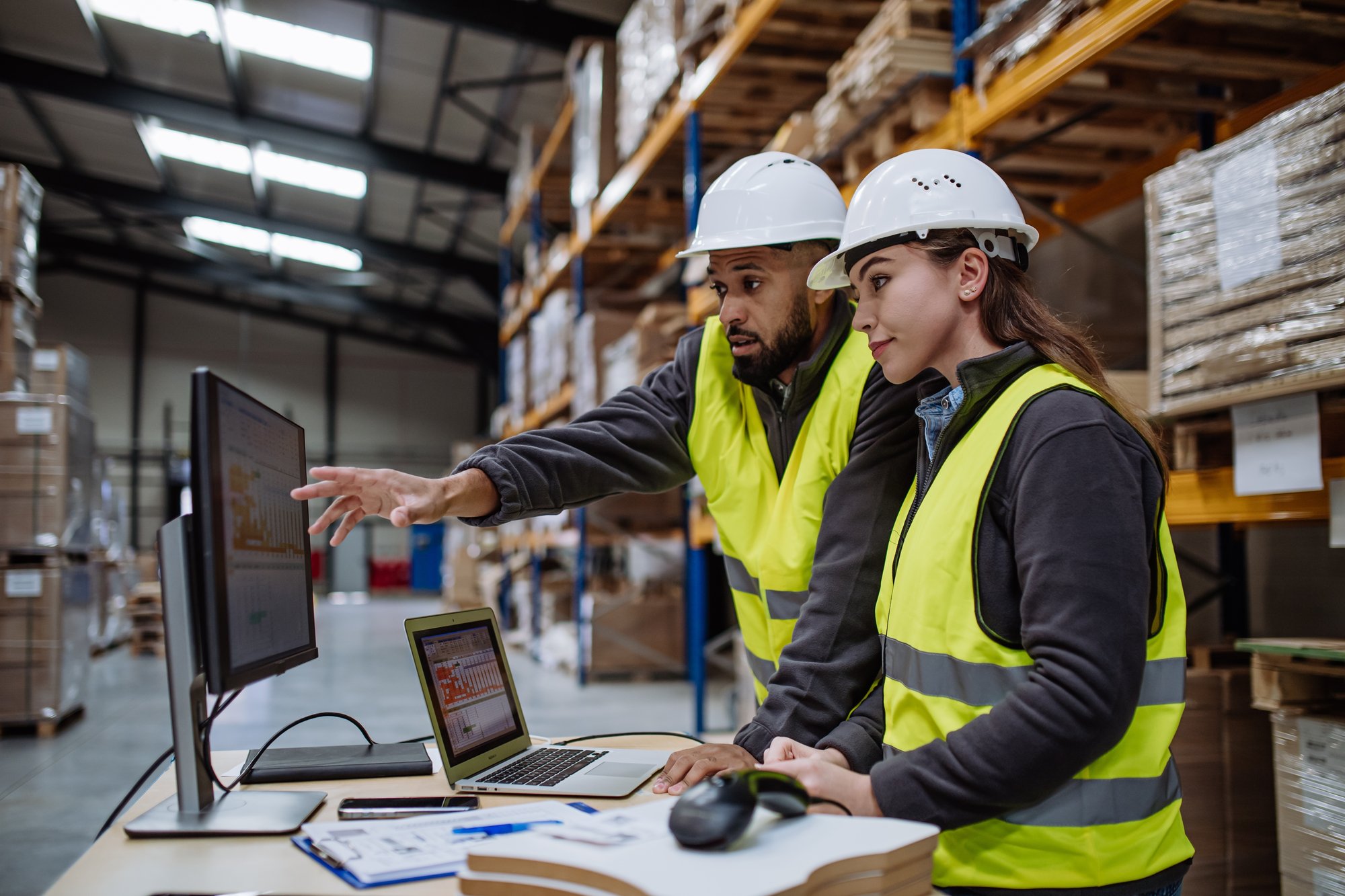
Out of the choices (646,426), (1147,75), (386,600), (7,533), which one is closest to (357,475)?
(646,426)

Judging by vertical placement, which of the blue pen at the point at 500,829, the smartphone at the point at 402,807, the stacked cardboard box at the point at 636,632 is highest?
the blue pen at the point at 500,829

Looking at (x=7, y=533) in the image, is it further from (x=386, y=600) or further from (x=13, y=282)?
(x=386, y=600)

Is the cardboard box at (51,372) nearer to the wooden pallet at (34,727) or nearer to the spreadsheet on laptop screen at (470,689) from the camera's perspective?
the wooden pallet at (34,727)

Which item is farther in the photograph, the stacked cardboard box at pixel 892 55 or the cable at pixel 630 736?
the stacked cardboard box at pixel 892 55

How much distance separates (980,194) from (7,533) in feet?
23.8

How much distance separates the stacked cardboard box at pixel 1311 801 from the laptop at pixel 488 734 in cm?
189

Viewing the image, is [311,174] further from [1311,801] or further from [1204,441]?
[1311,801]

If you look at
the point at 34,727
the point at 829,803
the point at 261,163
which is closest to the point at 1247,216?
the point at 829,803

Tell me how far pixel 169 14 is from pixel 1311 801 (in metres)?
13.7

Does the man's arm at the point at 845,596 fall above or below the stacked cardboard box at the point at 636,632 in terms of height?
above

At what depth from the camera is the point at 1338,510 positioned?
8.87ft

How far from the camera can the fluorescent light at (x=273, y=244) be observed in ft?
66.5

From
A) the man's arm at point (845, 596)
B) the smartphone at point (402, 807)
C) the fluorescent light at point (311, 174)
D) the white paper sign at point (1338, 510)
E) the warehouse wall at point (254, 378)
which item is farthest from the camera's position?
the warehouse wall at point (254, 378)

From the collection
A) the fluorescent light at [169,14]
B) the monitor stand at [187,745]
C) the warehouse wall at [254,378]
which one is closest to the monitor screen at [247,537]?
the monitor stand at [187,745]
